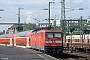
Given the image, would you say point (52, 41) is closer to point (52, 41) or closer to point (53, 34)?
point (52, 41)

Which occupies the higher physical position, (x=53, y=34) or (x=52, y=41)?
(x=53, y=34)

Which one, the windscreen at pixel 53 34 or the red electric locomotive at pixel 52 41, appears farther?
the windscreen at pixel 53 34

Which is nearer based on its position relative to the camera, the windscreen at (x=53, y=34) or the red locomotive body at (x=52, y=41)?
the red locomotive body at (x=52, y=41)

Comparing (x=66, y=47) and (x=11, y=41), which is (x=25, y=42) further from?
(x=11, y=41)

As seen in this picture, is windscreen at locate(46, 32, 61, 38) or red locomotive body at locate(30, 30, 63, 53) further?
windscreen at locate(46, 32, 61, 38)

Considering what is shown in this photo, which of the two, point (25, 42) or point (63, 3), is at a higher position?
point (63, 3)

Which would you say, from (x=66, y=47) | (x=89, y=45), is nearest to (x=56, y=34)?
(x=89, y=45)

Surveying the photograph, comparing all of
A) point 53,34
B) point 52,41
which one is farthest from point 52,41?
point 53,34

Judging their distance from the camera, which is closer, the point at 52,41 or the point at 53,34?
the point at 52,41

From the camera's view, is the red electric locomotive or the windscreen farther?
the windscreen

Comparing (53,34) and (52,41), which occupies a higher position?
(53,34)

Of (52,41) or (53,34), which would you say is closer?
(52,41)

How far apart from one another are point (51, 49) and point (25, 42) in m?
27.5

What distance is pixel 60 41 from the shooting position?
3806 cm
